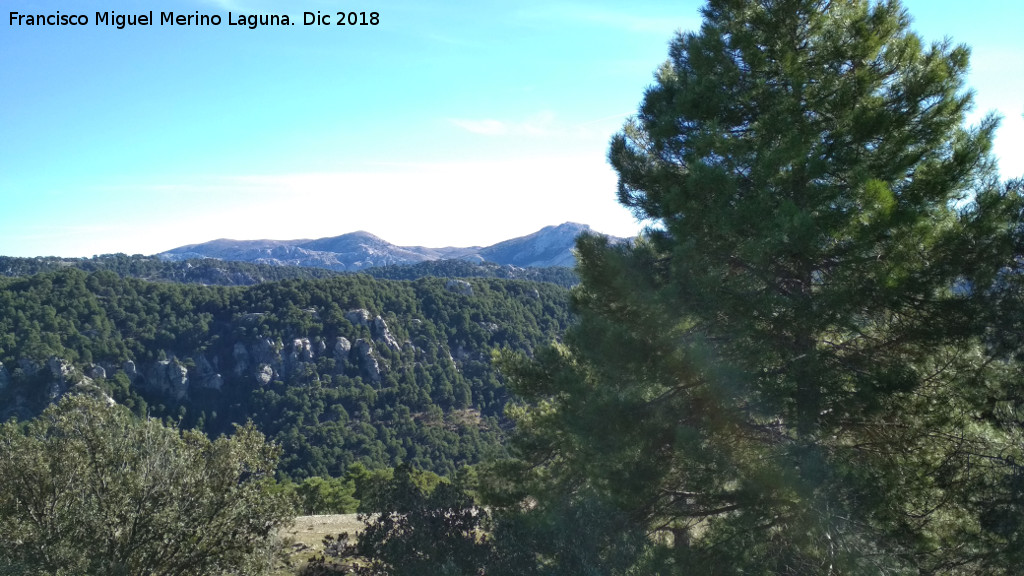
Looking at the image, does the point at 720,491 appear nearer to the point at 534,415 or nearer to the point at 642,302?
the point at 642,302

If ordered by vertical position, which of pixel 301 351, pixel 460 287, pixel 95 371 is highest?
pixel 460 287

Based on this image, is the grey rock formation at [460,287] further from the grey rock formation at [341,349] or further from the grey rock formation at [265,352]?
the grey rock formation at [265,352]

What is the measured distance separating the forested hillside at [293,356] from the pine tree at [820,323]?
238 ft

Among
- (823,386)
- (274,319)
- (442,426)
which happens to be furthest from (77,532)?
(274,319)

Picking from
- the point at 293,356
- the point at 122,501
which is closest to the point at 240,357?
the point at 293,356

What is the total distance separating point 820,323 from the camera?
21.1 ft

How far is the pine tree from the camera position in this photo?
604 cm

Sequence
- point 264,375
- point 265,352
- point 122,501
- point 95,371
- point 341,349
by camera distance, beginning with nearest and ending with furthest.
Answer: point 122,501 < point 95,371 < point 264,375 < point 265,352 < point 341,349

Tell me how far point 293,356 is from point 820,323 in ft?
350

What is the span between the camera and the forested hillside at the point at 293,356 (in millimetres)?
84438

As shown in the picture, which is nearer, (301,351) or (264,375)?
(264,375)

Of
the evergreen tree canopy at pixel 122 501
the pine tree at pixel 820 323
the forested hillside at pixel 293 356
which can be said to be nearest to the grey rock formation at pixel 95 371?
the forested hillside at pixel 293 356

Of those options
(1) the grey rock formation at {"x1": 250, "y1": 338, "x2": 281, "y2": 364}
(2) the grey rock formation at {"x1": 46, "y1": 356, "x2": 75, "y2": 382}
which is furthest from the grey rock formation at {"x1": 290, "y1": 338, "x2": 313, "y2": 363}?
(2) the grey rock formation at {"x1": 46, "y1": 356, "x2": 75, "y2": 382}

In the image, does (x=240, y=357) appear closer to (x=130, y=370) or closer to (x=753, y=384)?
(x=130, y=370)
